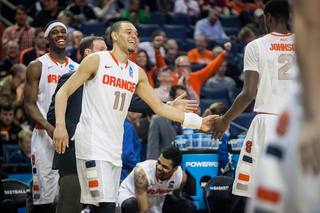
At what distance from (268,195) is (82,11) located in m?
10.3

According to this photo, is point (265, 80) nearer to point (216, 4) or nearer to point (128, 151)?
point (128, 151)

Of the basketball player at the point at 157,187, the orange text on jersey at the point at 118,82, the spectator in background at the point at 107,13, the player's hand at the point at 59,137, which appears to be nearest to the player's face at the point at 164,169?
the basketball player at the point at 157,187

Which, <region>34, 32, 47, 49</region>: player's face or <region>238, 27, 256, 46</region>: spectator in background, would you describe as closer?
<region>34, 32, 47, 49</region>: player's face

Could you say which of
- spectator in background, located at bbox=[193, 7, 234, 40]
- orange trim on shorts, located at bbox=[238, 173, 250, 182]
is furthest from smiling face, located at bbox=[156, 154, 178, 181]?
spectator in background, located at bbox=[193, 7, 234, 40]

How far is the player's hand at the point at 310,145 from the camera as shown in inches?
56.1

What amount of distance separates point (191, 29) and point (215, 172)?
6.93 m

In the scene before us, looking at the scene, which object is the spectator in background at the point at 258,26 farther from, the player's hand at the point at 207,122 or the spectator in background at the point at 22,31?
the player's hand at the point at 207,122

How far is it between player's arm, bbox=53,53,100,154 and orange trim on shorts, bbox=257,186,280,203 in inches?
88.0

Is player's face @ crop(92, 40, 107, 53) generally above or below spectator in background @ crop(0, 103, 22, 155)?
above

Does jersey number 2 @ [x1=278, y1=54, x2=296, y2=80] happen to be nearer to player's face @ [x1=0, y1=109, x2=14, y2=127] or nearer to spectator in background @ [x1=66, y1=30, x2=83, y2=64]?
player's face @ [x1=0, y1=109, x2=14, y2=127]

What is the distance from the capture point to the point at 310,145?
1.43m

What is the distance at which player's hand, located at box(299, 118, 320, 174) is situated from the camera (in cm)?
142

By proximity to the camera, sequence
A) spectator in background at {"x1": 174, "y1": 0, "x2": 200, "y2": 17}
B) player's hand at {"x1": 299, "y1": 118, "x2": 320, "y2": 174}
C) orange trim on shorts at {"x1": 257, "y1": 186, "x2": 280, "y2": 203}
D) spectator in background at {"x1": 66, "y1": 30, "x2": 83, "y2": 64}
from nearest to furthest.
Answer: player's hand at {"x1": 299, "y1": 118, "x2": 320, "y2": 174} → orange trim on shorts at {"x1": 257, "y1": 186, "x2": 280, "y2": 203} → spectator in background at {"x1": 66, "y1": 30, "x2": 83, "y2": 64} → spectator in background at {"x1": 174, "y1": 0, "x2": 200, "y2": 17}

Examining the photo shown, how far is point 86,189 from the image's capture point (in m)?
3.61
